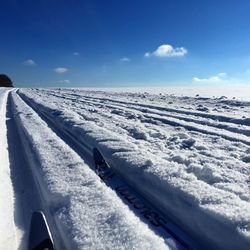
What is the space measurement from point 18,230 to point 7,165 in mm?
1738

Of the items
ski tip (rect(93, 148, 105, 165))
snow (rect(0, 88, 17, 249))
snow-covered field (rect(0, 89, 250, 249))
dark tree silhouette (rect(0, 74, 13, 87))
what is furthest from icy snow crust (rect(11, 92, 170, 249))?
dark tree silhouette (rect(0, 74, 13, 87))

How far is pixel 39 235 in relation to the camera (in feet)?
6.89

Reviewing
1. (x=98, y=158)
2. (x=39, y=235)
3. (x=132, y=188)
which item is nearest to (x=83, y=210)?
(x=39, y=235)

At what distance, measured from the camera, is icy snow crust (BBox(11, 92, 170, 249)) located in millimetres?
1992

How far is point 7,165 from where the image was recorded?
395 centimetres

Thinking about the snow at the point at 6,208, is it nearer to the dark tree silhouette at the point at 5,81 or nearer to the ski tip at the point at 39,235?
the ski tip at the point at 39,235

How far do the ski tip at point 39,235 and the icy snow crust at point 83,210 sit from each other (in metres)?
0.10

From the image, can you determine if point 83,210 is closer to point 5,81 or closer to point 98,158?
point 98,158

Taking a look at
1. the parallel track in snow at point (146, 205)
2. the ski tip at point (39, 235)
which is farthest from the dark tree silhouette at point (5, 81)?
the ski tip at point (39, 235)

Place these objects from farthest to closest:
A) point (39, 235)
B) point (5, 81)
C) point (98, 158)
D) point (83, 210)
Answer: point (5, 81) → point (98, 158) → point (83, 210) → point (39, 235)

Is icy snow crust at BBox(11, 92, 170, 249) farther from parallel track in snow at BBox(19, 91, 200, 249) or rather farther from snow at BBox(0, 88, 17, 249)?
snow at BBox(0, 88, 17, 249)

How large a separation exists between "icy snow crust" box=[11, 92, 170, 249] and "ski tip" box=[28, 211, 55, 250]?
0.34ft

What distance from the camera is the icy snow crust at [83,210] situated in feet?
6.54

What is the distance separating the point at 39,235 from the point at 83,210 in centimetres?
41
